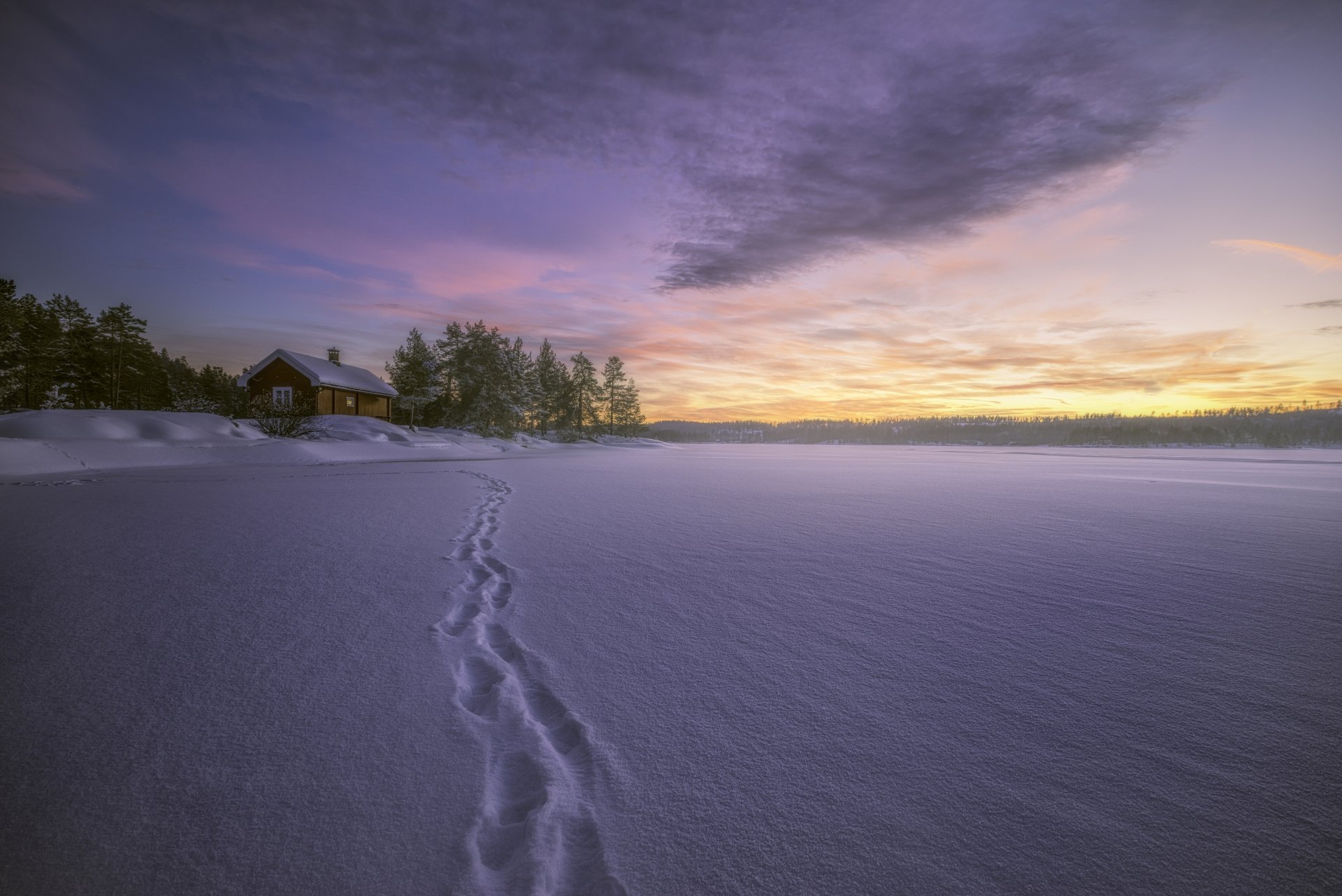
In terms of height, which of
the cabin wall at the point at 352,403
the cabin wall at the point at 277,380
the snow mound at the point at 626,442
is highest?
the cabin wall at the point at 277,380

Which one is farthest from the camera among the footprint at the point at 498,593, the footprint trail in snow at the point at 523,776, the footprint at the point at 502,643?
the footprint at the point at 498,593

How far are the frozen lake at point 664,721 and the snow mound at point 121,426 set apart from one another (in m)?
14.7

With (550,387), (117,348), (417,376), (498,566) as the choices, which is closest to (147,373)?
(117,348)

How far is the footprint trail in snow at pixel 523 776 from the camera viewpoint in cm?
143

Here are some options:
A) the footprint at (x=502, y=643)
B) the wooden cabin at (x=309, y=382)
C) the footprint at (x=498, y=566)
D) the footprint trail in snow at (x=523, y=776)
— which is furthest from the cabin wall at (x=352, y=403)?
the footprint trail in snow at (x=523, y=776)

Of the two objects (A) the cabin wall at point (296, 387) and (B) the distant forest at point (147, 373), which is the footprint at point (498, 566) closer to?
(B) the distant forest at point (147, 373)

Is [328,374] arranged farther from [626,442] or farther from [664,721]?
[664,721]

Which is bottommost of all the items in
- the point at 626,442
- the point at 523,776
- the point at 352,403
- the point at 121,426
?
the point at 626,442

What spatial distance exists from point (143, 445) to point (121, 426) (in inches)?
55.3

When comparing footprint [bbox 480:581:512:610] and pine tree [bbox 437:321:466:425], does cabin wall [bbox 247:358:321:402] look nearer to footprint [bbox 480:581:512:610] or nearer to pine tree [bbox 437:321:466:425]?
pine tree [bbox 437:321:466:425]

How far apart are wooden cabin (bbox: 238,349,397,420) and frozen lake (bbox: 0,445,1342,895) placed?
30.8m

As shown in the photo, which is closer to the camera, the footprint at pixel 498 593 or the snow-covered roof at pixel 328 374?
the footprint at pixel 498 593

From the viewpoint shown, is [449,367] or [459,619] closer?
[459,619]

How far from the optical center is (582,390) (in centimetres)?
6009
